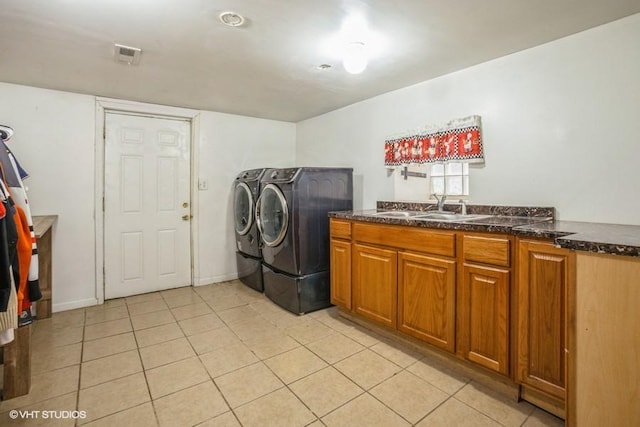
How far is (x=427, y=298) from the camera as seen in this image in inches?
80.0

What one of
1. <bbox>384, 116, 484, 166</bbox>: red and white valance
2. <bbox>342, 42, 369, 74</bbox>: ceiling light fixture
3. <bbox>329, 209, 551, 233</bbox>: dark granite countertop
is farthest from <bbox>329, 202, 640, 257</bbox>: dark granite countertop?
<bbox>342, 42, 369, 74</bbox>: ceiling light fixture

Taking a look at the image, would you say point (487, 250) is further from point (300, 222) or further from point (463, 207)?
point (300, 222)

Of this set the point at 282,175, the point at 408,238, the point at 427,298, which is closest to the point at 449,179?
the point at 408,238

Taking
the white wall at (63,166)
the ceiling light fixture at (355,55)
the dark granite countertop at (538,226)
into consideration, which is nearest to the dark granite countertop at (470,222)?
the dark granite countertop at (538,226)

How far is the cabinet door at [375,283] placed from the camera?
226 cm

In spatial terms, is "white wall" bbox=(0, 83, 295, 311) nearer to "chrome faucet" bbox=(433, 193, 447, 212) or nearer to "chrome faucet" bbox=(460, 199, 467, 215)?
"chrome faucet" bbox=(433, 193, 447, 212)

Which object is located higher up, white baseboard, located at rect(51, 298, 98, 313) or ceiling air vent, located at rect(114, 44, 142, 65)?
ceiling air vent, located at rect(114, 44, 142, 65)

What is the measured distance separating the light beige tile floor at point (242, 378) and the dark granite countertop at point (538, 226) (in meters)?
0.91

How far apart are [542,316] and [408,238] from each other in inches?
32.9

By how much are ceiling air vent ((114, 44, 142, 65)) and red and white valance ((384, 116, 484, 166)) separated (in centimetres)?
212

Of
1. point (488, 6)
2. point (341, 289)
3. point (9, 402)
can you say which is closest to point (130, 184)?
point (9, 402)

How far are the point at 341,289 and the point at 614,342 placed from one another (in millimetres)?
1824

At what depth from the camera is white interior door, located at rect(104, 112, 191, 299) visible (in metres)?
3.31

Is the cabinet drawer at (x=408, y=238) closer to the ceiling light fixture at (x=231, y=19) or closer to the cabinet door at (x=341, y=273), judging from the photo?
the cabinet door at (x=341, y=273)
